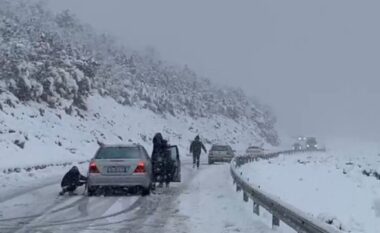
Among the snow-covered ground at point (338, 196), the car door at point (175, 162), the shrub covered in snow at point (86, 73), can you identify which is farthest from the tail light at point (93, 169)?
the shrub covered in snow at point (86, 73)

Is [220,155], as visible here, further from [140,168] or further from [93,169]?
[93,169]

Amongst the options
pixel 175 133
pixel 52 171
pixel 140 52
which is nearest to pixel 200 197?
pixel 52 171

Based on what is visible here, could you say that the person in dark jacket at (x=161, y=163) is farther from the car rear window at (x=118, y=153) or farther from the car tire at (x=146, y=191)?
the car tire at (x=146, y=191)

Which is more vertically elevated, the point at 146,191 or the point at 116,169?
the point at 116,169

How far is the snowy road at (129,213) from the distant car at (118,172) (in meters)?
0.39

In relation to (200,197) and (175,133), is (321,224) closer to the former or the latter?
(200,197)

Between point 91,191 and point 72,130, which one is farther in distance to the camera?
point 72,130

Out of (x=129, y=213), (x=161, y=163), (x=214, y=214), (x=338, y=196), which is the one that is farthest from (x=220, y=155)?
Answer: (x=214, y=214)

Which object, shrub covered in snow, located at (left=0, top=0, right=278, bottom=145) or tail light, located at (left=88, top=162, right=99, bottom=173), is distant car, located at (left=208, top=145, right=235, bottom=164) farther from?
tail light, located at (left=88, top=162, right=99, bottom=173)

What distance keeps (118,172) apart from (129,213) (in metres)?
3.90

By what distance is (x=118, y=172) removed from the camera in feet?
60.6

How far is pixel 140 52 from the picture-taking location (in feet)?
322

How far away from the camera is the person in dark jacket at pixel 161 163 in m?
21.7

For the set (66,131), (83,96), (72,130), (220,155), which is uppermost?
(83,96)
